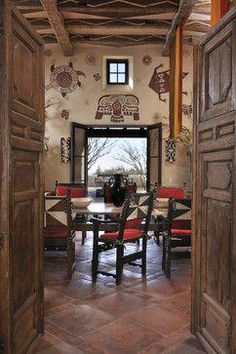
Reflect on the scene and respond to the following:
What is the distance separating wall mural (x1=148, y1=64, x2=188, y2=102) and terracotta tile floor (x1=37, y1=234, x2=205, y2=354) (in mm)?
4842

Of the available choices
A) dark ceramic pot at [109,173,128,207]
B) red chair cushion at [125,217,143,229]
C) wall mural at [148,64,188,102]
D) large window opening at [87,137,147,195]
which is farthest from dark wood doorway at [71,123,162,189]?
large window opening at [87,137,147,195]

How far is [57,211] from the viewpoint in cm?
381

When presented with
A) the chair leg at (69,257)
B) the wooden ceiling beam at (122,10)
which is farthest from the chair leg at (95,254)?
the wooden ceiling beam at (122,10)

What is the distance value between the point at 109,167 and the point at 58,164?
339 inches

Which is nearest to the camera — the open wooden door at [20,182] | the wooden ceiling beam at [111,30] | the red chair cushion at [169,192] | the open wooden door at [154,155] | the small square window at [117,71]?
the open wooden door at [20,182]

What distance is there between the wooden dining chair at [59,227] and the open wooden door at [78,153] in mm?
4278

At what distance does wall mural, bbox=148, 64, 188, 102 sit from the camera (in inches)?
317

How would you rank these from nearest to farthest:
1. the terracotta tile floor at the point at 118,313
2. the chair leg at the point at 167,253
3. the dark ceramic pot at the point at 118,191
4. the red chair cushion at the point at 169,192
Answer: the terracotta tile floor at the point at 118,313 < the chair leg at the point at 167,253 < the dark ceramic pot at the point at 118,191 < the red chair cushion at the point at 169,192

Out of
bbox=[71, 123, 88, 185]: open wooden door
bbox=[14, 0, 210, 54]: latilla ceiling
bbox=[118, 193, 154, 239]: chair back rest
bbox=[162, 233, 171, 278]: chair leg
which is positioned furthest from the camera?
bbox=[71, 123, 88, 185]: open wooden door

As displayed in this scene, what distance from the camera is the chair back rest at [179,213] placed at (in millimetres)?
3855

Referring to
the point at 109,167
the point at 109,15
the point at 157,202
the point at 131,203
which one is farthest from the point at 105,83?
the point at 109,167

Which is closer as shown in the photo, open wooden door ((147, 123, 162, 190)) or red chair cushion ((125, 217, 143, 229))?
red chair cushion ((125, 217, 143, 229))

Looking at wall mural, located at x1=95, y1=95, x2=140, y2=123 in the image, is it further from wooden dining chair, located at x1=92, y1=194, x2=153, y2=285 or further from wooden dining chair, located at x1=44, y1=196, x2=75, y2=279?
wooden dining chair, located at x1=44, y1=196, x2=75, y2=279

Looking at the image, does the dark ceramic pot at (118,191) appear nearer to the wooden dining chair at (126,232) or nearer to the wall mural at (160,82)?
the wooden dining chair at (126,232)
